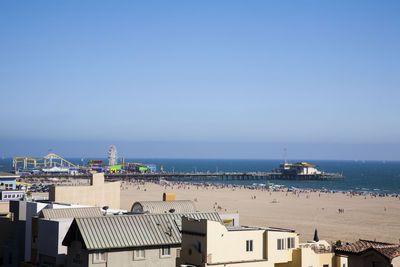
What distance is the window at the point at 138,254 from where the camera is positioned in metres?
19.1

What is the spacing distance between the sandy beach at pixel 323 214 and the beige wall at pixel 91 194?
17.7m

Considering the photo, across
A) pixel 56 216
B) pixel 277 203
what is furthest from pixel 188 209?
pixel 277 203

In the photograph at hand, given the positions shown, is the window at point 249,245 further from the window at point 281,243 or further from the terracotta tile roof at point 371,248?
the terracotta tile roof at point 371,248

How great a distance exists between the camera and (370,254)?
1731 centimetres

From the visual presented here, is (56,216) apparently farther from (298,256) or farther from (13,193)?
(13,193)

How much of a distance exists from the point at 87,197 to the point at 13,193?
229 inches

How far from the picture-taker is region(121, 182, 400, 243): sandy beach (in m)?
51.6

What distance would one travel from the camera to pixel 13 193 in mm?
35125

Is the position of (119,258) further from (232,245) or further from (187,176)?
(187,176)

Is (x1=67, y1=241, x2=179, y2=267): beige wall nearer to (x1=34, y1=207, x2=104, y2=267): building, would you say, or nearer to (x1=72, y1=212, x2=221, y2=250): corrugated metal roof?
(x1=72, y1=212, x2=221, y2=250): corrugated metal roof

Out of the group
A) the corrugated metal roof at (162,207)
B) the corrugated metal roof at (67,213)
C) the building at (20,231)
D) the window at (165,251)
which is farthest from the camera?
the corrugated metal roof at (162,207)

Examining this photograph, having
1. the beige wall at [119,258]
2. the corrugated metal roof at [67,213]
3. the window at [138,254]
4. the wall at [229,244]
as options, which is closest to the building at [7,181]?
the corrugated metal roof at [67,213]

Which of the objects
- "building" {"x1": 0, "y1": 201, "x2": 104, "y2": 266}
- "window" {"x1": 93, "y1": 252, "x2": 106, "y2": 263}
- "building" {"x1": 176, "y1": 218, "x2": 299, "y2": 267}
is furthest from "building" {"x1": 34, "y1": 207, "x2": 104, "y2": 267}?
"building" {"x1": 176, "y1": 218, "x2": 299, "y2": 267}

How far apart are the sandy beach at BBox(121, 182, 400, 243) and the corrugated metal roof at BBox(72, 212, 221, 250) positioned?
26.4 m
